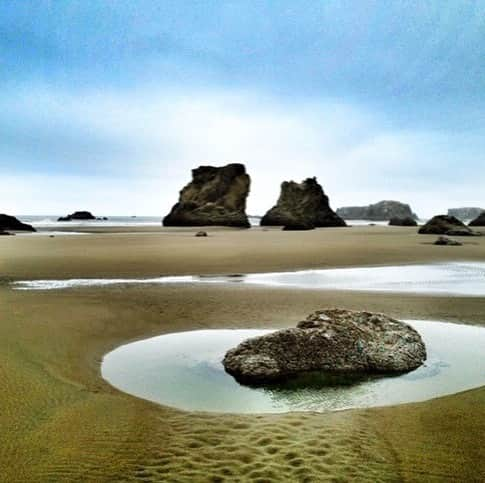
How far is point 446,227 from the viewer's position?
141 feet

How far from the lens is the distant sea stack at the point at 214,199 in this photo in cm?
7412

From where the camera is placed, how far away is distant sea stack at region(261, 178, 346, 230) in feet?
248

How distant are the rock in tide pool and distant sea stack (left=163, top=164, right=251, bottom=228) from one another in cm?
6392

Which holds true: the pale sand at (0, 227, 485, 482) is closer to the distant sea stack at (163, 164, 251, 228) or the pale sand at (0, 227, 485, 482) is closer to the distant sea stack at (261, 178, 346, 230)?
the distant sea stack at (163, 164, 251, 228)

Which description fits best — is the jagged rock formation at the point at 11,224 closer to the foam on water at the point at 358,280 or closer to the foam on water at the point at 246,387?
the foam on water at the point at 358,280

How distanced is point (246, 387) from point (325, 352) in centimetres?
125

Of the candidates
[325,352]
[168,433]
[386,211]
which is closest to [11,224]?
[325,352]

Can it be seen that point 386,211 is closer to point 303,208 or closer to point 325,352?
point 303,208

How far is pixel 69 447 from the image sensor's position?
4.41m

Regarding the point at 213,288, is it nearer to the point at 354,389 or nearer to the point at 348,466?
the point at 354,389

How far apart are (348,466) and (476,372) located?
11.0 ft

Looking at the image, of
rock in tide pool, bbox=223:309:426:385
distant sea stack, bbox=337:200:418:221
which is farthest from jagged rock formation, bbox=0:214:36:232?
distant sea stack, bbox=337:200:418:221

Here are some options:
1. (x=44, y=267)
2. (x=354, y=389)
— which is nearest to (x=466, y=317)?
(x=354, y=389)

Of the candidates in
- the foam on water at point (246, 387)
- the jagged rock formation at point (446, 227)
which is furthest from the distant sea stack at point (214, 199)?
the foam on water at point (246, 387)
